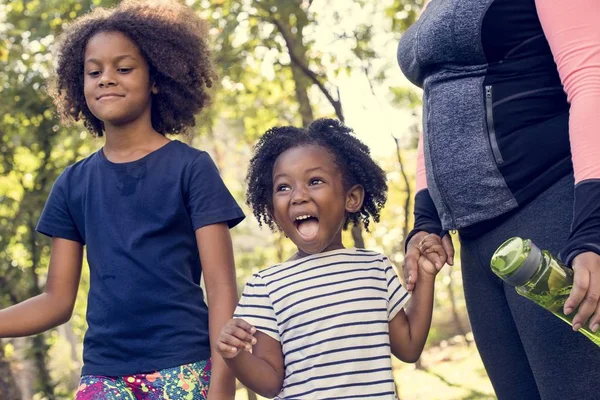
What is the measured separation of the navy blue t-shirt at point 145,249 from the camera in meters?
2.58

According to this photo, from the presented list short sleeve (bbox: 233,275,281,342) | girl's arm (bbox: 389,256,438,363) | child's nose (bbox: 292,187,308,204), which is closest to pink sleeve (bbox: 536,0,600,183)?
girl's arm (bbox: 389,256,438,363)

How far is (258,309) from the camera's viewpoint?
2.49 m

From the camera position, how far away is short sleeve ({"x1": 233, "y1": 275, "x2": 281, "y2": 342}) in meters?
2.46

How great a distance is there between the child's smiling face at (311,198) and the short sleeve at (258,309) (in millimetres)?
175

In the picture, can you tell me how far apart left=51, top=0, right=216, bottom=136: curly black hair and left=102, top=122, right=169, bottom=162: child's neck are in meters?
0.20

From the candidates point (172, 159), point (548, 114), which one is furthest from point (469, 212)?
point (172, 159)

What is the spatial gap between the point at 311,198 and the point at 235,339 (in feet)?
1.82

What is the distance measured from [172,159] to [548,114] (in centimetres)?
121

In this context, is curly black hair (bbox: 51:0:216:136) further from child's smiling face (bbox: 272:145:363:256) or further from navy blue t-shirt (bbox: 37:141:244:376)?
child's smiling face (bbox: 272:145:363:256)

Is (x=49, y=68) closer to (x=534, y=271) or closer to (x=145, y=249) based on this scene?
(x=145, y=249)

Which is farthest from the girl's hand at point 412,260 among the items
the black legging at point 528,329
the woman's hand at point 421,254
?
the black legging at point 528,329

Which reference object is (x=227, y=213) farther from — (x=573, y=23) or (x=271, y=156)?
(x=573, y=23)

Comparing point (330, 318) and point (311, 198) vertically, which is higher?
point (311, 198)

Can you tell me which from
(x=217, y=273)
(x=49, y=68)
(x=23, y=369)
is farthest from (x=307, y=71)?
(x=23, y=369)
